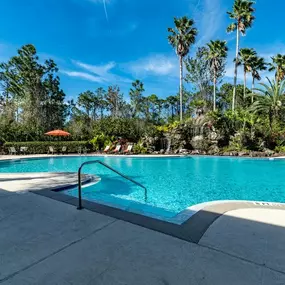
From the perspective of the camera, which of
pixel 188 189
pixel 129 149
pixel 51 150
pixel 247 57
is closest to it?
pixel 188 189

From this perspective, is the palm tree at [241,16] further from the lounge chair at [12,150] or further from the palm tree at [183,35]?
the lounge chair at [12,150]

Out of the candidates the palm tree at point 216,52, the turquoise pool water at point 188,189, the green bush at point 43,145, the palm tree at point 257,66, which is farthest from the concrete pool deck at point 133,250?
the palm tree at point 257,66

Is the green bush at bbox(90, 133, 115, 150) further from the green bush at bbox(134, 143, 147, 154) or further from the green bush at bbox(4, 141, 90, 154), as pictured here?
the green bush at bbox(134, 143, 147, 154)

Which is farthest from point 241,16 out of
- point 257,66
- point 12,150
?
point 12,150

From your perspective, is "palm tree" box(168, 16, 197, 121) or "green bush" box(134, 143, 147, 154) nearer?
"green bush" box(134, 143, 147, 154)

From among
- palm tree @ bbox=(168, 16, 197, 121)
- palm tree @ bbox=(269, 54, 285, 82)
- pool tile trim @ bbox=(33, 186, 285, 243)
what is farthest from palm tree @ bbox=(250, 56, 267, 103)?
pool tile trim @ bbox=(33, 186, 285, 243)

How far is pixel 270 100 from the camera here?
19.8 m

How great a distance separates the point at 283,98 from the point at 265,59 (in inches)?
342

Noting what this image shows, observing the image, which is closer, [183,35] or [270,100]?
[270,100]

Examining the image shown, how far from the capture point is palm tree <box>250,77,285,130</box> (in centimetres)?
1942

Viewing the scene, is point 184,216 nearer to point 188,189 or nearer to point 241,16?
point 188,189

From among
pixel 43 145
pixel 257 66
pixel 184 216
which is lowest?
pixel 184 216

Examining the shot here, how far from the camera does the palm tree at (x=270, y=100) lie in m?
19.4

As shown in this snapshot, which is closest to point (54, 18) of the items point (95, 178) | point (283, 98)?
point (95, 178)
